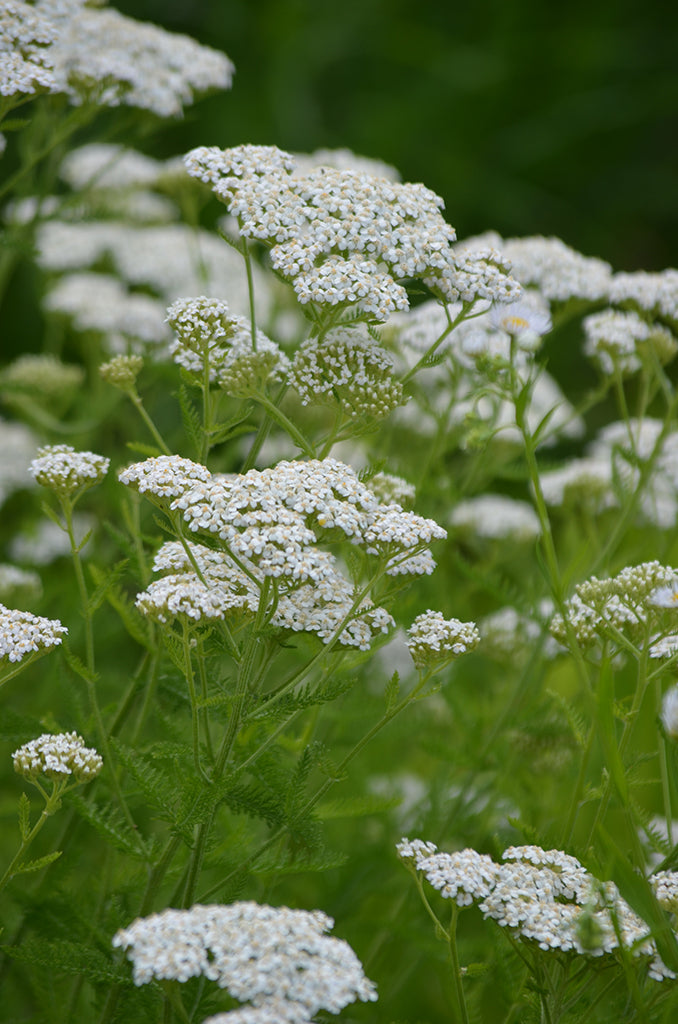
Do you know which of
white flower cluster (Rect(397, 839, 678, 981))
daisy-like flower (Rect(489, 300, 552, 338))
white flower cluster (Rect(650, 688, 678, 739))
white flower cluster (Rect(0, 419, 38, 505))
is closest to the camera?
white flower cluster (Rect(397, 839, 678, 981))

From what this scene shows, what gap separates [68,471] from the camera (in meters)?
1.74

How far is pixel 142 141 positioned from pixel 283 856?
192 cm

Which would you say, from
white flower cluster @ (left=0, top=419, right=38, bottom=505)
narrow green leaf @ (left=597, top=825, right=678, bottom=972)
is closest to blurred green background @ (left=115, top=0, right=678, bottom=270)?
white flower cluster @ (left=0, top=419, right=38, bottom=505)

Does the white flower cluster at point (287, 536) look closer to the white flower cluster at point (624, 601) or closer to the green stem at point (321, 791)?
the green stem at point (321, 791)

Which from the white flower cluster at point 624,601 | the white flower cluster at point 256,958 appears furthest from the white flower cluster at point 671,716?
the white flower cluster at point 256,958

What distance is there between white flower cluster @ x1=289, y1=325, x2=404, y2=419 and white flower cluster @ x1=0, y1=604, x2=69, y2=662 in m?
0.54

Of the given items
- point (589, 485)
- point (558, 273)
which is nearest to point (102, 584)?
point (558, 273)

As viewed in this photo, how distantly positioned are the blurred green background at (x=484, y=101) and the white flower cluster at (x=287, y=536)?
4.76 m

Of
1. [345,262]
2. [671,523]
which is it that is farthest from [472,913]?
[345,262]

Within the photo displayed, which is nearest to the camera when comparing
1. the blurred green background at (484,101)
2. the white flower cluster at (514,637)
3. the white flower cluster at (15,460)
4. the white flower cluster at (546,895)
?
the white flower cluster at (546,895)

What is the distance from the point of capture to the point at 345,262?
1.65m

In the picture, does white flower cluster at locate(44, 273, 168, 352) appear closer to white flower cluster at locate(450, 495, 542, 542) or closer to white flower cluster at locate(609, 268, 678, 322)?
white flower cluster at locate(450, 495, 542, 542)

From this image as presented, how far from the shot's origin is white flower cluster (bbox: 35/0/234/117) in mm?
2281

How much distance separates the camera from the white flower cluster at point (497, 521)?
3.06 meters
